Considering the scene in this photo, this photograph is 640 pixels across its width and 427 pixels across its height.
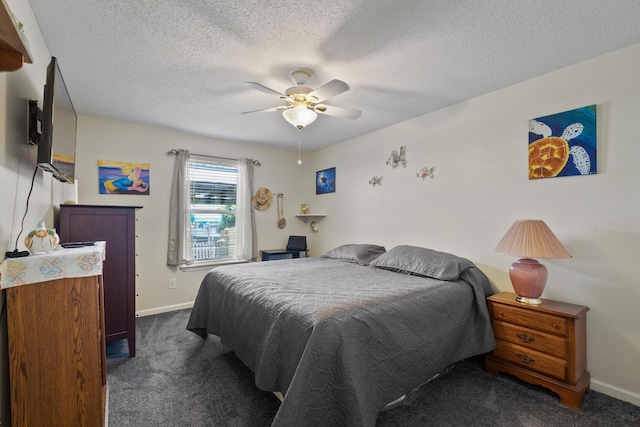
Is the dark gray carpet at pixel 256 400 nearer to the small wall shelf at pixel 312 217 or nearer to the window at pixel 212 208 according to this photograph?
the window at pixel 212 208

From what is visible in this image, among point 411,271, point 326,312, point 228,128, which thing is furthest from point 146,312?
point 411,271

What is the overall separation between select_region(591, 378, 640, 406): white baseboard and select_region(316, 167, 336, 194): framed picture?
334cm

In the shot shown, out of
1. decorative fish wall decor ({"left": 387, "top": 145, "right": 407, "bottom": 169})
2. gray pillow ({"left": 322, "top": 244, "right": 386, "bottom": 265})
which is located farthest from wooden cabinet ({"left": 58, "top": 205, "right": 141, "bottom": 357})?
decorative fish wall decor ({"left": 387, "top": 145, "right": 407, "bottom": 169})

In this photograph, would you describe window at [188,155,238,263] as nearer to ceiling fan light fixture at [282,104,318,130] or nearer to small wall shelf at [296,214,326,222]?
small wall shelf at [296,214,326,222]

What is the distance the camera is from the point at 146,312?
3.47 metres

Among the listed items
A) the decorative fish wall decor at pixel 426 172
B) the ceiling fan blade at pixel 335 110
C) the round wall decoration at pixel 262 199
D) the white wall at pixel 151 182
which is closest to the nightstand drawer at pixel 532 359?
the decorative fish wall decor at pixel 426 172

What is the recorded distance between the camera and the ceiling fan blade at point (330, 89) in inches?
73.4

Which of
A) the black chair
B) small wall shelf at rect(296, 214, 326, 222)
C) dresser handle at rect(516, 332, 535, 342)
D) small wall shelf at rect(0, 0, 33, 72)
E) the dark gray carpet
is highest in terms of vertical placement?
small wall shelf at rect(0, 0, 33, 72)

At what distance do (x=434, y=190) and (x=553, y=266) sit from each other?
1224mm

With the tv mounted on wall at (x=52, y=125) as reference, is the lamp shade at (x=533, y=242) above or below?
below

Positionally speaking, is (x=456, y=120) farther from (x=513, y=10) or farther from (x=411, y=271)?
(x=411, y=271)

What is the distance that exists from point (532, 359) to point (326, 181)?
10.8ft

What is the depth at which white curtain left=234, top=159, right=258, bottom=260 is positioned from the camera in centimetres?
419

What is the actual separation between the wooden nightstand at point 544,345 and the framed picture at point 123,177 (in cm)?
391
